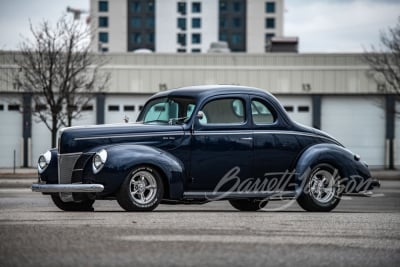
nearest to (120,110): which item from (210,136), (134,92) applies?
(134,92)

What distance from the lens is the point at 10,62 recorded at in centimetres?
4425

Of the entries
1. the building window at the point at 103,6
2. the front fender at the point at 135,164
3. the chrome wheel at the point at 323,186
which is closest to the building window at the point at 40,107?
the chrome wheel at the point at 323,186

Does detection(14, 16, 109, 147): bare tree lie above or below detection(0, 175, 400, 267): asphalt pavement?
above

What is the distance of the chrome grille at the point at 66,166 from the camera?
12781 millimetres

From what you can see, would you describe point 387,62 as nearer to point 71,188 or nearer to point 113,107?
point 113,107

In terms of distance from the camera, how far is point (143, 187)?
12.5 m

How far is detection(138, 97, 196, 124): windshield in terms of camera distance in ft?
44.4

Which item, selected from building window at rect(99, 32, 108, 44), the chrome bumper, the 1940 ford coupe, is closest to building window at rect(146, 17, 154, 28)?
building window at rect(99, 32, 108, 44)

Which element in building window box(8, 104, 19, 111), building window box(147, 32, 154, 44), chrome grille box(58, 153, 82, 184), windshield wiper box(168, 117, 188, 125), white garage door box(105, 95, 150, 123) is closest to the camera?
chrome grille box(58, 153, 82, 184)

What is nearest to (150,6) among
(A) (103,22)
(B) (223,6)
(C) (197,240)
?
(A) (103,22)

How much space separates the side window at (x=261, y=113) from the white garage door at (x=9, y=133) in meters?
31.5

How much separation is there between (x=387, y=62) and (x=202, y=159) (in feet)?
93.7

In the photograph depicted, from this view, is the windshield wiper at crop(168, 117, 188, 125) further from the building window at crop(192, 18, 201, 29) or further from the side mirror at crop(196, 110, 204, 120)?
the building window at crop(192, 18, 201, 29)

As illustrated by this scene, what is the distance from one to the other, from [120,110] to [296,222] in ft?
115
